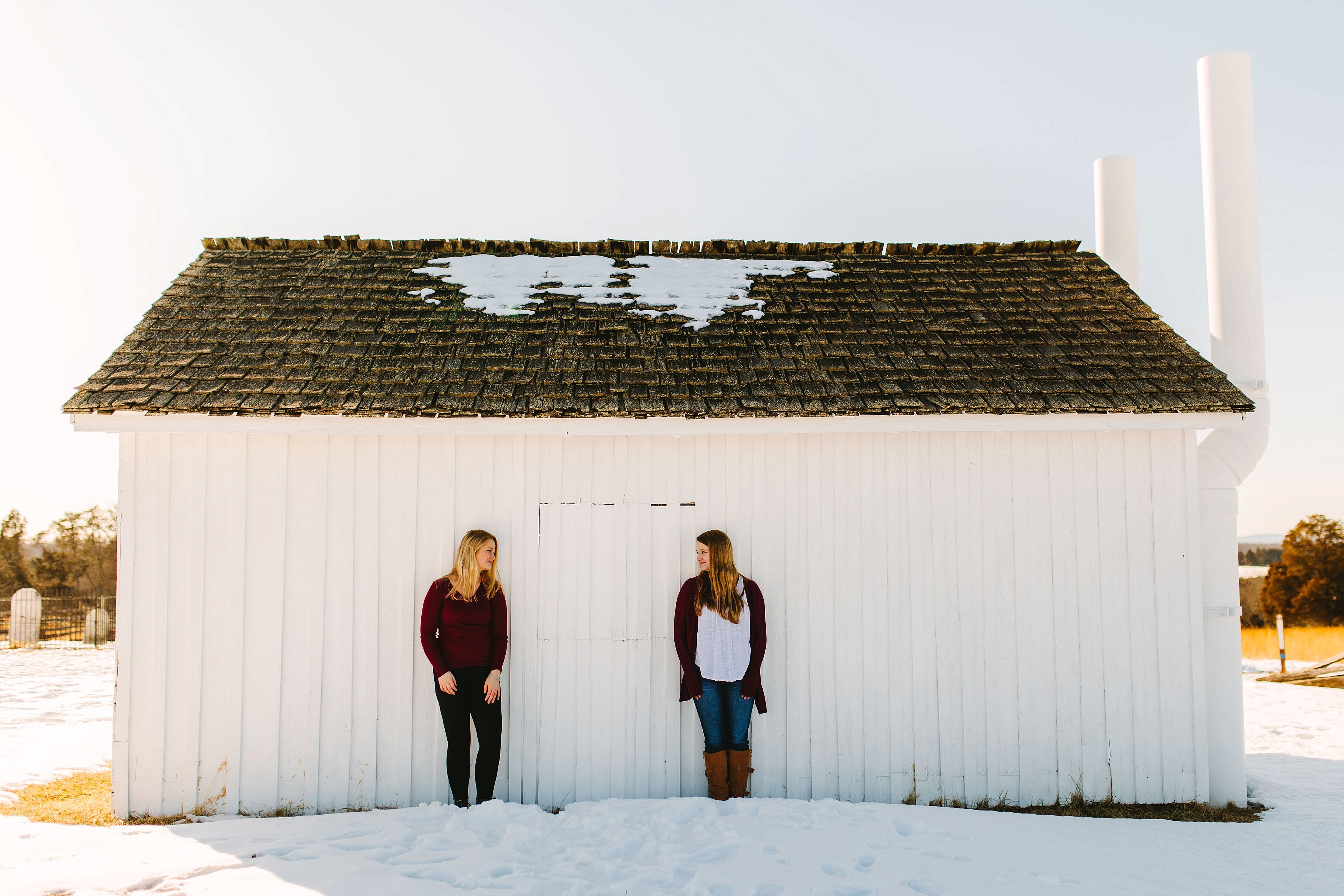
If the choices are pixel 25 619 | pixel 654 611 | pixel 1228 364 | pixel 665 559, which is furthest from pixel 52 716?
pixel 1228 364

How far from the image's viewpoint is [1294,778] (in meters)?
7.41

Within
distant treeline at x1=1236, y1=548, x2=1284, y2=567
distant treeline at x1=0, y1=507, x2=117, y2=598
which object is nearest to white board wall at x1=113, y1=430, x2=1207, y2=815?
distant treeline at x1=0, y1=507, x2=117, y2=598

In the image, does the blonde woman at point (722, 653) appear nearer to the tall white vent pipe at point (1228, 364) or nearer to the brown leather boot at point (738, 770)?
the brown leather boot at point (738, 770)

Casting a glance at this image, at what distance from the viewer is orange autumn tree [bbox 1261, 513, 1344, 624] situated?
104 ft

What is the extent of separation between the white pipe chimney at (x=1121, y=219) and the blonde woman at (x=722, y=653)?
605 centimetres

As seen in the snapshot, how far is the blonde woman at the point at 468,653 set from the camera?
5.53 meters

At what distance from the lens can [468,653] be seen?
556cm

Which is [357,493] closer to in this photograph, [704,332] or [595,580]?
[595,580]

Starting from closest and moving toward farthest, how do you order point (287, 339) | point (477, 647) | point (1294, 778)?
1. point (477, 647)
2. point (287, 339)
3. point (1294, 778)

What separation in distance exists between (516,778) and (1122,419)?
5405 mm

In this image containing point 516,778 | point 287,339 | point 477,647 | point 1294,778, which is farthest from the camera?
point 1294,778

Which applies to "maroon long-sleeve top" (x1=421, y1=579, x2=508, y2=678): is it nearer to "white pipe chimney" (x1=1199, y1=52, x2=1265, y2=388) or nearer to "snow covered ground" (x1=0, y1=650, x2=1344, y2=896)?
"snow covered ground" (x1=0, y1=650, x2=1344, y2=896)

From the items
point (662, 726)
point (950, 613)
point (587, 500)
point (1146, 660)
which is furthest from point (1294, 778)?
point (587, 500)

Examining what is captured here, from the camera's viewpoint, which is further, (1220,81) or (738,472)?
(1220,81)
